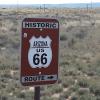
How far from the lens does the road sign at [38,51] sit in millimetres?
7137

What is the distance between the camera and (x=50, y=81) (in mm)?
7344

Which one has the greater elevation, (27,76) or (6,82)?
(27,76)

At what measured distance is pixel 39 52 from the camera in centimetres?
721

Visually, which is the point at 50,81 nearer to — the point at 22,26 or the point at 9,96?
the point at 22,26

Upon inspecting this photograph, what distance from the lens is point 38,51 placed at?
284 inches

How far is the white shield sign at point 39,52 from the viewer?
23.5 ft

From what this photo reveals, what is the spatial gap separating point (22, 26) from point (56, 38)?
1.89ft

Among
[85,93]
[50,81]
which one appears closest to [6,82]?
[85,93]

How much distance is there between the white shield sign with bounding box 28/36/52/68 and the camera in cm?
716

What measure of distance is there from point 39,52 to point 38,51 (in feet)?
0.07

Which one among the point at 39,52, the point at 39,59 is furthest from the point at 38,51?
the point at 39,59

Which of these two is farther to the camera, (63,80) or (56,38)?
(63,80)

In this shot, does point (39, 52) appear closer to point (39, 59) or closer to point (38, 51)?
point (38, 51)

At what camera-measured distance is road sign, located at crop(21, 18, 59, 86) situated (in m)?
7.14
